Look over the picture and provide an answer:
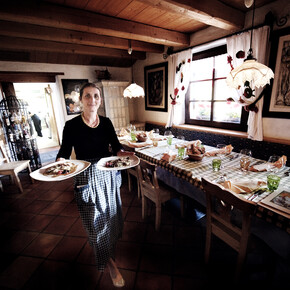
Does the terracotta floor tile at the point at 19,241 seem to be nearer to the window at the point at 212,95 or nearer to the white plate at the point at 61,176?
the white plate at the point at 61,176

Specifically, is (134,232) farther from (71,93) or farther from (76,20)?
(71,93)

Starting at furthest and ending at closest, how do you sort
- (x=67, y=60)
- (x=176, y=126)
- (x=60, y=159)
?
(x=67, y=60)
(x=176, y=126)
(x=60, y=159)

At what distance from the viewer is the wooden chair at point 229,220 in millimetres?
1152

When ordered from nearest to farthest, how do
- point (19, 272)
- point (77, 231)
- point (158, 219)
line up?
point (19, 272) → point (158, 219) → point (77, 231)

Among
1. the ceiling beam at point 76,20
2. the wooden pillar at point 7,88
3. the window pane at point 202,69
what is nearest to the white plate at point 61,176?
the ceiling beam at point 76,20

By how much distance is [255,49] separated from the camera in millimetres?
2506

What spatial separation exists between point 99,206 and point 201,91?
126 inches

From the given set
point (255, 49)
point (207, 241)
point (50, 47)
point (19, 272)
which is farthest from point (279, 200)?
point (50, 47)

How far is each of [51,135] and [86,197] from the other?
7496 mm

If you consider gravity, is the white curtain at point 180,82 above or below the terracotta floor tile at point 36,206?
above

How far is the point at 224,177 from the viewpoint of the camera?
1574 millimetres

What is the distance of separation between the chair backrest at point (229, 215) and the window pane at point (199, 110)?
250 cm

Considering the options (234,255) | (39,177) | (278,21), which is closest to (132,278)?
(234,255)

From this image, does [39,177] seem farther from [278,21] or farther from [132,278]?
[278,21]
